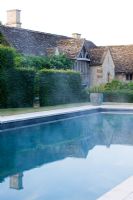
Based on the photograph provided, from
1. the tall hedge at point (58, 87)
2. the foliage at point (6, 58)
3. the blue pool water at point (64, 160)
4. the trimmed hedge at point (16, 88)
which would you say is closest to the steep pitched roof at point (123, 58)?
the tall hedge at point (58, 87)

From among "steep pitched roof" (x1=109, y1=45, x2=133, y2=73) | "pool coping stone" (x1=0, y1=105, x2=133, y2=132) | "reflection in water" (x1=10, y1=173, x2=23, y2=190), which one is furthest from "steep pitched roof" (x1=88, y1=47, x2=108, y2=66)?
"reflection in water" (x1=10, y1=173, x2=23, y2=190)

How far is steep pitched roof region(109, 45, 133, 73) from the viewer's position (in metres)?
43.3

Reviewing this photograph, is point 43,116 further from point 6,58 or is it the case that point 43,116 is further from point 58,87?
point 58,87

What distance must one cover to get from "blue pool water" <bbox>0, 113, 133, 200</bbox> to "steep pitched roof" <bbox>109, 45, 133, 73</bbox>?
26613 mm

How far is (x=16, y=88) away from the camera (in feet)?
68.1

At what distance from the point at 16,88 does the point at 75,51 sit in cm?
1616

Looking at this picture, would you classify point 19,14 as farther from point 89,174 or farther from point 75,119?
point 89,174

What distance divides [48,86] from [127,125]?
6.95 metres

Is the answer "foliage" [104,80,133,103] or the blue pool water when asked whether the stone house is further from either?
the blue pool water

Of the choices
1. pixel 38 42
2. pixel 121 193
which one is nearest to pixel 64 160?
pixel 121 193

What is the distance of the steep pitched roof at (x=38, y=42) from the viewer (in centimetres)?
3157

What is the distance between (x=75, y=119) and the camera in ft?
62.8

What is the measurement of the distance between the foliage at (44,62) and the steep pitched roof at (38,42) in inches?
91.3

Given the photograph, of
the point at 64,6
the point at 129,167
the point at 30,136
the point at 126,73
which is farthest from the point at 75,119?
the point at 126,73
